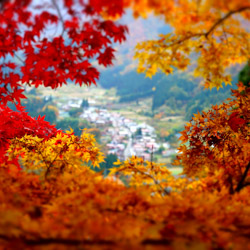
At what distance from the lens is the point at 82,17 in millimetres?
2023

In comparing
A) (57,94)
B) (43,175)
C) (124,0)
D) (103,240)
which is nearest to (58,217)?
(103,240)

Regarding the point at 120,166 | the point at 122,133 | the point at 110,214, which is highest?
the point at 122,133

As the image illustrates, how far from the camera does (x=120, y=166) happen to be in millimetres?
2232

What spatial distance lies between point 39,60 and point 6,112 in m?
1.20

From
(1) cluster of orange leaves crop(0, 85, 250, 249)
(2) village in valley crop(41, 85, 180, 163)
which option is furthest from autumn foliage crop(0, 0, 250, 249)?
(2) village in valley crop(41, 85, 180, 163)

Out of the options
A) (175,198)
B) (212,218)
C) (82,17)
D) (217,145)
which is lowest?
(212,218)

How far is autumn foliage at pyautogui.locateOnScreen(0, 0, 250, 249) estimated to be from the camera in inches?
50.3

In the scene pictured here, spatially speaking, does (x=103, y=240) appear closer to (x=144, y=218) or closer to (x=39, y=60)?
(x=144, y=218)

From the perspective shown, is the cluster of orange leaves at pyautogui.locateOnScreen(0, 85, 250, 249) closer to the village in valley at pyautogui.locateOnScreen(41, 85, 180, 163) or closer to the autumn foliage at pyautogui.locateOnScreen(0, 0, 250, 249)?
the autumn foliage at pyautogui.locateOnScreen(0, 0, 250, 249)

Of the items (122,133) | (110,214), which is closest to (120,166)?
(110,214)

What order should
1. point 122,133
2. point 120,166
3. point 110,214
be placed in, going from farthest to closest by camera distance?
point 122,133
point 120,166
point 110,214

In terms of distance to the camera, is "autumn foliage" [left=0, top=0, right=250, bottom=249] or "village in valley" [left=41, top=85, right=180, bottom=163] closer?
"autumn foliage" [left=0, top=0, right=250, bottom=249]

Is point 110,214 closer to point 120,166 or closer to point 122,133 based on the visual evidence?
point 120,166

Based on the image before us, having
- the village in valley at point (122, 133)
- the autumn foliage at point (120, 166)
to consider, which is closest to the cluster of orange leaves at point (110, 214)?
the autumn foliage at point (120, 166)
